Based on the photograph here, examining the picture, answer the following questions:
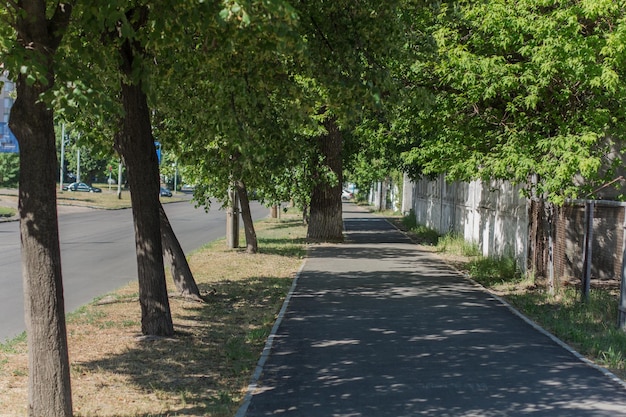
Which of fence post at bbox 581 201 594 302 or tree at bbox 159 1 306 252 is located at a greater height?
tree at bbox 159 1 306 252

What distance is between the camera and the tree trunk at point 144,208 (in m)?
10.6

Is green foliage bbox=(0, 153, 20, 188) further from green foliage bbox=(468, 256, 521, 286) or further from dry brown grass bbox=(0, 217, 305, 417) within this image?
dry brown grass bbox=(0, 217, 305, 417)

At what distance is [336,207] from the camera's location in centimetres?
2906

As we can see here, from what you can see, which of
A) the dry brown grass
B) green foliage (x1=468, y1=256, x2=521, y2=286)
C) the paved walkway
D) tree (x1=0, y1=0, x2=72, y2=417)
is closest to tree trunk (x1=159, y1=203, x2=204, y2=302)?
the dry brown grass

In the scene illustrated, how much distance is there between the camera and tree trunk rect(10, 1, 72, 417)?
6.53m

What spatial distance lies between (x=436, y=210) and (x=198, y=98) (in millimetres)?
25279

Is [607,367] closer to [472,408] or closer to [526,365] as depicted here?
[526,365]

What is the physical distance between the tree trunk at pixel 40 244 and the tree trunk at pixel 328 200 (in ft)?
70.9

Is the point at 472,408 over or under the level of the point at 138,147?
under

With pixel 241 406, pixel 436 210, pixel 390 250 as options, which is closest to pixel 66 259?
pixel 390 250

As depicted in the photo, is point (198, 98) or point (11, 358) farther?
point (198, 98)

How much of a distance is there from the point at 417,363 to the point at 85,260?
13.6 metres

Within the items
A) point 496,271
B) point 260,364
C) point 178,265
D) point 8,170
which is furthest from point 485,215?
point 8,170

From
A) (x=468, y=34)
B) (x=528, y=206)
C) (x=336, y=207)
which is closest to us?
(x=468, y=34)
